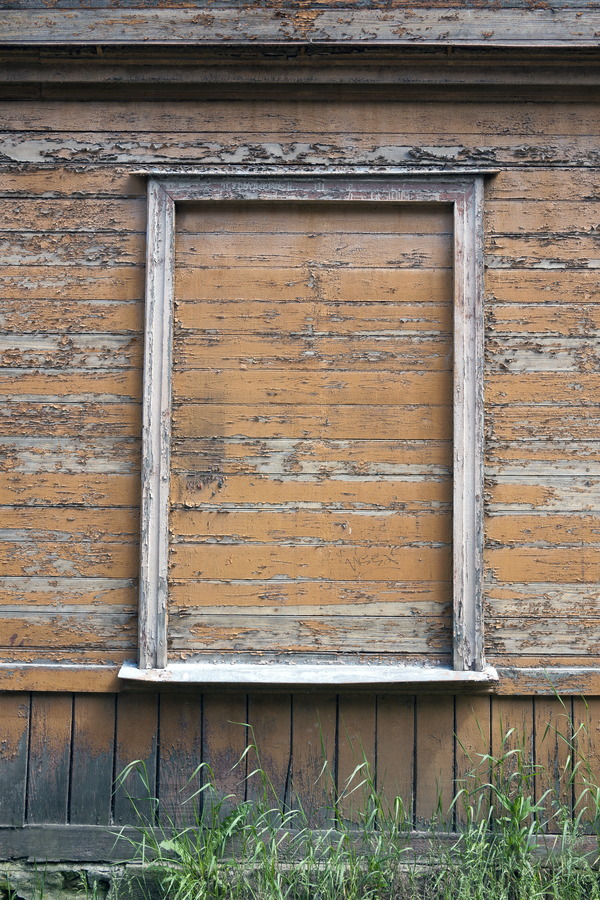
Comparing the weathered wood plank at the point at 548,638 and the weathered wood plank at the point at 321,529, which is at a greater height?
the weathered wood plank at the point at 321,529

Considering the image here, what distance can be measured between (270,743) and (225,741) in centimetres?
17

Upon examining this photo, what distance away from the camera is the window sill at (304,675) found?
8.91 ft

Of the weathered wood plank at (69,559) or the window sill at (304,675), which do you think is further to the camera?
the weathered wood plank at (69,559)

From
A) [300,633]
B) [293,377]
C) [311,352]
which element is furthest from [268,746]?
[311,352]

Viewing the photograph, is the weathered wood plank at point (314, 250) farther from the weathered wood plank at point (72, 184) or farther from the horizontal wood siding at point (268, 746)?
the horizontal wood siding at point (268, 746)

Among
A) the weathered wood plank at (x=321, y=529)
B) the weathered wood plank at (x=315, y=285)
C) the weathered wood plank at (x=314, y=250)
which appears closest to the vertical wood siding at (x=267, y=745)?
the weathered wood plank at (x=321, y=529)

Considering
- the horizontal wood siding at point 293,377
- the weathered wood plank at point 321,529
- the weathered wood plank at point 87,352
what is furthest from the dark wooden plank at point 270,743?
the weathered wood plank at point 87,352

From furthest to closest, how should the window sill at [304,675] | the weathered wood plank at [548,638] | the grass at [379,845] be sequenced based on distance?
1. the weathered wood plank at [548,638]
2. the window sill at [304,675]
3. the grass at [379,845]

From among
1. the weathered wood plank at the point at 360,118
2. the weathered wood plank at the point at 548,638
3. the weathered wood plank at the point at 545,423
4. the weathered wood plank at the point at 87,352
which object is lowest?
the weathered wood plank at the point at 548,638

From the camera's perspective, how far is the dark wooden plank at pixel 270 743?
2.79 m

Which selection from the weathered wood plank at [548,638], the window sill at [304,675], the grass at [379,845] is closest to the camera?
the grass at [379,845]

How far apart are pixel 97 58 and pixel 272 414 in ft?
5.07

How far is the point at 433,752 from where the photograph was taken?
9.18 feet

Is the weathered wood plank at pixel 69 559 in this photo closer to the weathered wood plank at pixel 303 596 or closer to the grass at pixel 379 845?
the weathered wood plank at pixel 303 596
